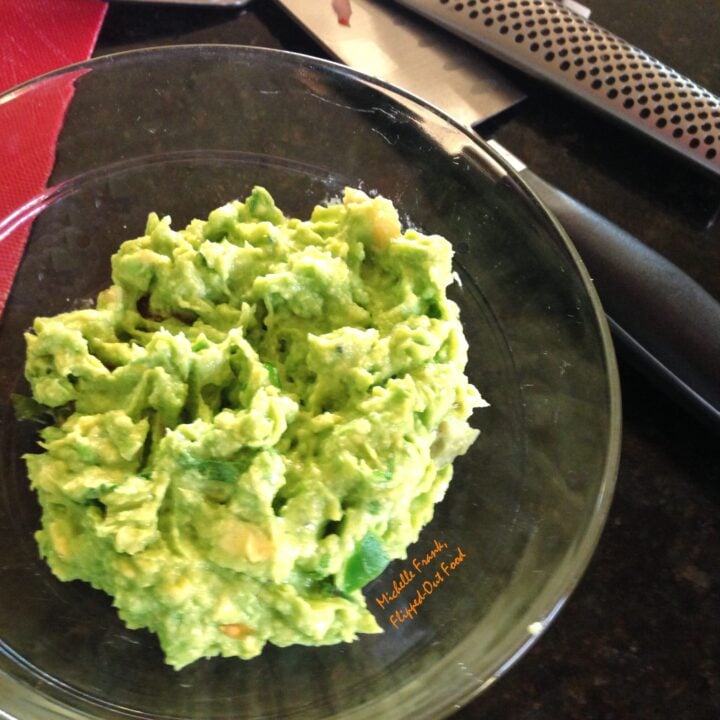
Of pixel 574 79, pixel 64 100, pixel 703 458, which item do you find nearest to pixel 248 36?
pixel 64 100

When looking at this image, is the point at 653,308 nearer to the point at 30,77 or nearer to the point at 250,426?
the point at 250,426

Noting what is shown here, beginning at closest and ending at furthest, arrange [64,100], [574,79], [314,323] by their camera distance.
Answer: [314,323]
[64,100]
[574,79]

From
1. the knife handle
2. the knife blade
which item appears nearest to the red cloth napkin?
the knife blade

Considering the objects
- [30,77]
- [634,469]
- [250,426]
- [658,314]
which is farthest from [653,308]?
[30,77]

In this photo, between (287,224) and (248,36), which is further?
(248,36)

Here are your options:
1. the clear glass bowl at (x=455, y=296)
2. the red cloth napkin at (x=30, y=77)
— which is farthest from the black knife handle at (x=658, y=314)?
the red cloth napkin at (x=30, y=77)

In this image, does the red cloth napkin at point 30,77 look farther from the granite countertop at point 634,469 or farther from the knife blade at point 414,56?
the knife blade at point 414,56

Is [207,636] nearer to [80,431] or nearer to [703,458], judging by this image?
[80,431]

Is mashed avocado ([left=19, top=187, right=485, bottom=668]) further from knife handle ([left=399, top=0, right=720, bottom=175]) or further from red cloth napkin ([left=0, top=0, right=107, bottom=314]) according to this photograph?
knife handle ([left=399, top=0, right=720, bottom=175])
